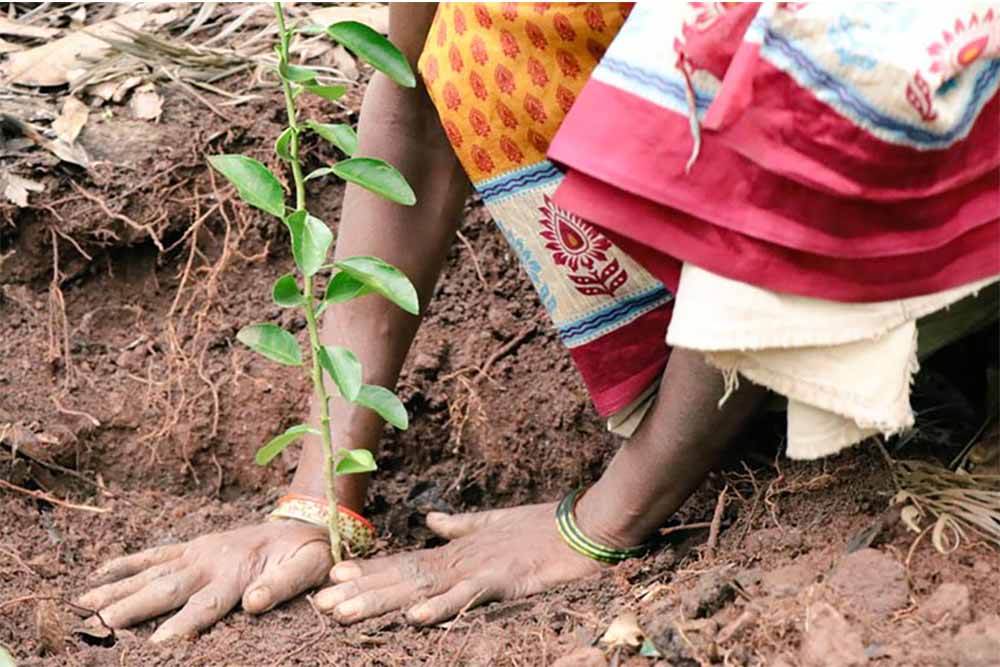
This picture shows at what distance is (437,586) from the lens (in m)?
1.92

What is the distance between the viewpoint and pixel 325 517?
2021 mm

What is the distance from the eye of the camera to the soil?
5.20 ft

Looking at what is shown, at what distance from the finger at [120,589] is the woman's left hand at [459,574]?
0.83 ft

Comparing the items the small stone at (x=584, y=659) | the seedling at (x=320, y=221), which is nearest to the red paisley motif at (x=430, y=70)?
the seedling at (x=320, y=221)

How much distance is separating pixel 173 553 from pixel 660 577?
0.74 m

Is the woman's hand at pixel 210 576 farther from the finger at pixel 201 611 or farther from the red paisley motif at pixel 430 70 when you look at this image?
the red paisley motif at pixel 430 70

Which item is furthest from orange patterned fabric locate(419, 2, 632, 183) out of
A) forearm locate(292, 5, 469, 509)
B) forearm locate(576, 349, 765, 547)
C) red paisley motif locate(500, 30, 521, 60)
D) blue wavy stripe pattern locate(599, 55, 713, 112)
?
forearm locate(576, 349, 765, 547)

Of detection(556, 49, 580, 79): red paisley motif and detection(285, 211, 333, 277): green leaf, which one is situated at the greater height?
detection(556, 49, 580, 79): red paisley motif

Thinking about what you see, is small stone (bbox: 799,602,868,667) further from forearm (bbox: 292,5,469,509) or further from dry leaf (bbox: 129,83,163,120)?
dry leaf (bbox: 129,83,163,120)

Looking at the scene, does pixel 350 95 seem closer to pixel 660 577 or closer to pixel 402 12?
pixel 402 12

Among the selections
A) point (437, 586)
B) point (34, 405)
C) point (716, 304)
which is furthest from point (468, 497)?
point (716, 304)

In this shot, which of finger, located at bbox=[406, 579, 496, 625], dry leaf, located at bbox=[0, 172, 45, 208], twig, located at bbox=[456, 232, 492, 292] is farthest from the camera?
twig, located at bbox=[456, 232, 492, 292]

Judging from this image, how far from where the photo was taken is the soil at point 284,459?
1.59 m

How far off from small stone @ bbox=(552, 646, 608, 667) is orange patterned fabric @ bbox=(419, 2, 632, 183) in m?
0.62
